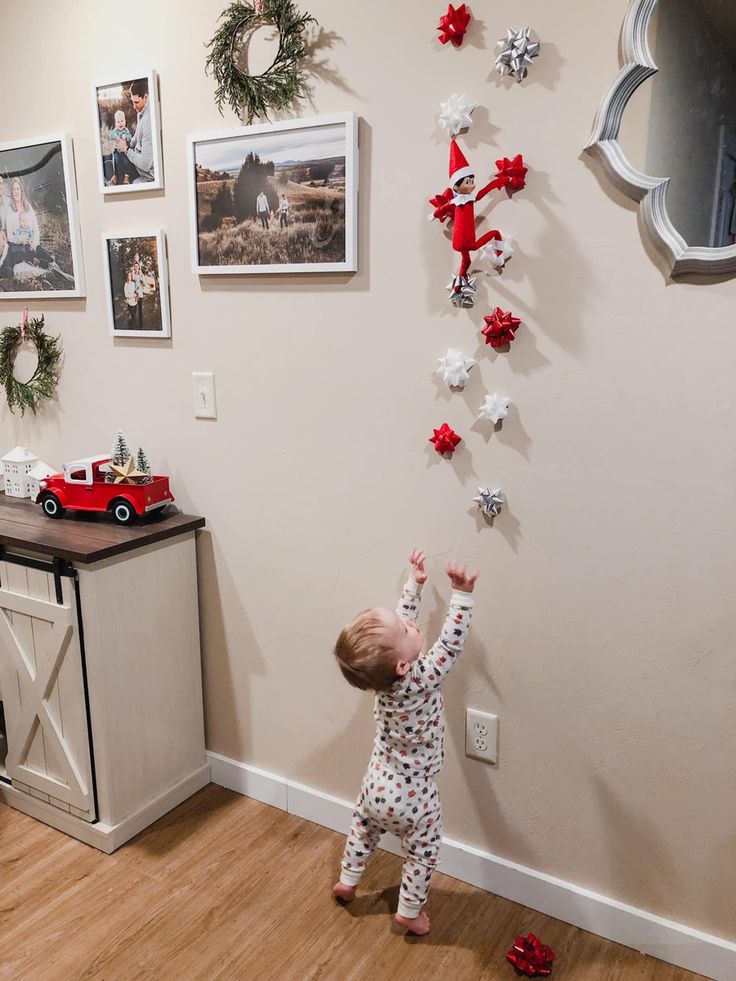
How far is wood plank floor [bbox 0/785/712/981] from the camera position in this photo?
5.26 ft

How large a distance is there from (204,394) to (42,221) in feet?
2.60

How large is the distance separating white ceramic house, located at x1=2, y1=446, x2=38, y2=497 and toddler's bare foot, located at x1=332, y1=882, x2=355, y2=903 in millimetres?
1437

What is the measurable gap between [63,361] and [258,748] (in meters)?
1.30

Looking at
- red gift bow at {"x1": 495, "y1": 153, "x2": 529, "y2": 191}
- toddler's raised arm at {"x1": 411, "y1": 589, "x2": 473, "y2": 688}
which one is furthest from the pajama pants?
red gift bow at {"x1": 495, "y1": 153, "x2": 529, "y2": 191}

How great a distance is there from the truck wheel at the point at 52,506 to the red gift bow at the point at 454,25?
1.47 metres

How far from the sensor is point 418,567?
173 centimetres

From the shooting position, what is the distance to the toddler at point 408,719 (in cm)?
157

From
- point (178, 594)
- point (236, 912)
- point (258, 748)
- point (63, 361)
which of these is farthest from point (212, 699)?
point (63, 361)

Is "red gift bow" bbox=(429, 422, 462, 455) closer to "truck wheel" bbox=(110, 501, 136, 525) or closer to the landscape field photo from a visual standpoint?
the landscape field photo

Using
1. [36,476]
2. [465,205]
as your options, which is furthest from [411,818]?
[36,476]

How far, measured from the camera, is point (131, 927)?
67.5 inches

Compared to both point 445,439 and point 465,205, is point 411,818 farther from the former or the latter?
point 465,205

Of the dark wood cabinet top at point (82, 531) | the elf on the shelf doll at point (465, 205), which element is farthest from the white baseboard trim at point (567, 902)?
the elf on the shelf doll at point (465, 205)

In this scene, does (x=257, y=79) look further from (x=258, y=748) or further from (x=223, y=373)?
(x=258, y=748)
